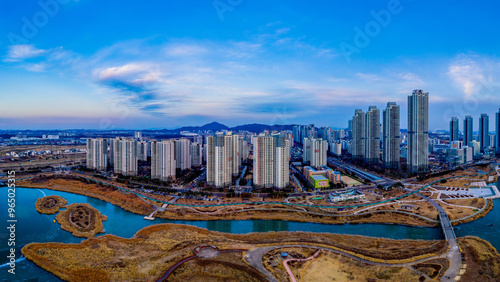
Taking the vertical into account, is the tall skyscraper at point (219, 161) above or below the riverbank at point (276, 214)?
above

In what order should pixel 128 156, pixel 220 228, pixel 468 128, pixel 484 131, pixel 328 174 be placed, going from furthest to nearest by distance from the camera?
pixel 468 128
pixel 484 131
pixel 128 156
pixel 328 174
pixel 220 228

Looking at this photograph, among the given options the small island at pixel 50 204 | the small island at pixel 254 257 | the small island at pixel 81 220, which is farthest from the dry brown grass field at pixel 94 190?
the small island at pixel 254 257

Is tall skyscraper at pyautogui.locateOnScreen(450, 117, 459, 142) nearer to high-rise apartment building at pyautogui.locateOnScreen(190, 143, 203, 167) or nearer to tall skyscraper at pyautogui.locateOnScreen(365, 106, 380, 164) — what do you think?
tall skyscraper at pyautogui.locateOnScreen(365, 106, 380, 164)

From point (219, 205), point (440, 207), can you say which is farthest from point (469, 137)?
point (219, 205)

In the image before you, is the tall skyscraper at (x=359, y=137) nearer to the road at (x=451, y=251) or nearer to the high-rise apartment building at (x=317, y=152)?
the high-rise apartment building at (x=317, y=152)

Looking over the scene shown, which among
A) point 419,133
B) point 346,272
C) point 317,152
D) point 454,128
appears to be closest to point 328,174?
point 317,152

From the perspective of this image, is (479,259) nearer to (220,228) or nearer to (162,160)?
(220,228)

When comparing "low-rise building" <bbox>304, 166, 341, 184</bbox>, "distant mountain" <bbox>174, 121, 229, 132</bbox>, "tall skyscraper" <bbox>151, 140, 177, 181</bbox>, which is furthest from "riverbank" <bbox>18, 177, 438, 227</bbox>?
"distant mountain" <bbox>174, 121, 229, 132</bbox>
